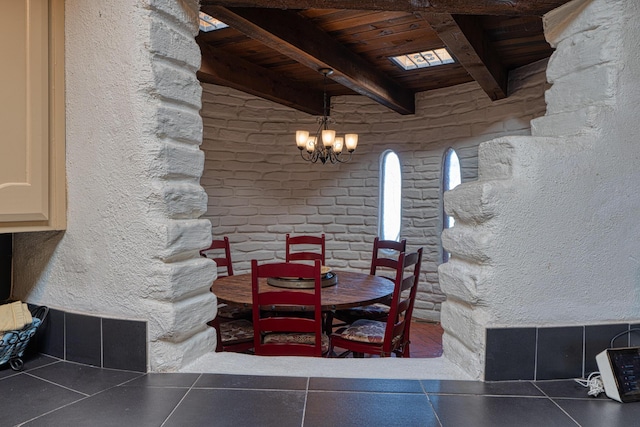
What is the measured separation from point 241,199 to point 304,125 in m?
0.97

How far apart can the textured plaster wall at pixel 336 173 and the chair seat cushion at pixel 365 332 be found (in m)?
1.54

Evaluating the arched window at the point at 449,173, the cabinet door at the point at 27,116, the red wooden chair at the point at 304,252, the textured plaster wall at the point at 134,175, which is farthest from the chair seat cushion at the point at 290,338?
the arched window at the point at 449,173

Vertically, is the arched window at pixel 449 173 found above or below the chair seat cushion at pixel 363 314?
above

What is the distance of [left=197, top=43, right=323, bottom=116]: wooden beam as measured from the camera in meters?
2.94

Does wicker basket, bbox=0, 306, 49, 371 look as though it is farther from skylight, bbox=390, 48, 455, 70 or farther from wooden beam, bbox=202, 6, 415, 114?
skylight, bbox=390, 48, 455, 70

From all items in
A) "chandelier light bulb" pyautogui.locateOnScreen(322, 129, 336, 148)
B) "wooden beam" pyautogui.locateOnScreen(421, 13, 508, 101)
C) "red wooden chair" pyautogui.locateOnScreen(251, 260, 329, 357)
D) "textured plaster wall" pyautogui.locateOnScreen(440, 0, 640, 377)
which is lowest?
"red wooden chair" pyautogui.locateOnScreen(251, 260, 329, 357)

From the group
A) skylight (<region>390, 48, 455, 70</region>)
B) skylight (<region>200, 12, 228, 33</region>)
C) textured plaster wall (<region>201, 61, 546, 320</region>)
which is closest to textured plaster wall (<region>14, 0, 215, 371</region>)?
skylight (<region>200, 12, 228, 33</region>)

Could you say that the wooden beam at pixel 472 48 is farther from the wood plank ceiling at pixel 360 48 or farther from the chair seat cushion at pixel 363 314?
the chair seat cushion at pixel 363 314

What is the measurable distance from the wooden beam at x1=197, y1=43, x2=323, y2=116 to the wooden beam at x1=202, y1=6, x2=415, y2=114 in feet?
2.04

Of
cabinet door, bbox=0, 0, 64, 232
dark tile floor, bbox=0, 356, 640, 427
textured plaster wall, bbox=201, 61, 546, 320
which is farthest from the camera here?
textured plaster wall, bbox=201, 61, 546, 320

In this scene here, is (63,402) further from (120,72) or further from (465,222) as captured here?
(465,222)

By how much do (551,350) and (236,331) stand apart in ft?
5.71

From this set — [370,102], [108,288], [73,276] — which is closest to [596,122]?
[108,288]

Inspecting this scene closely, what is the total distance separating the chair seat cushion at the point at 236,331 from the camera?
7.70 ft
